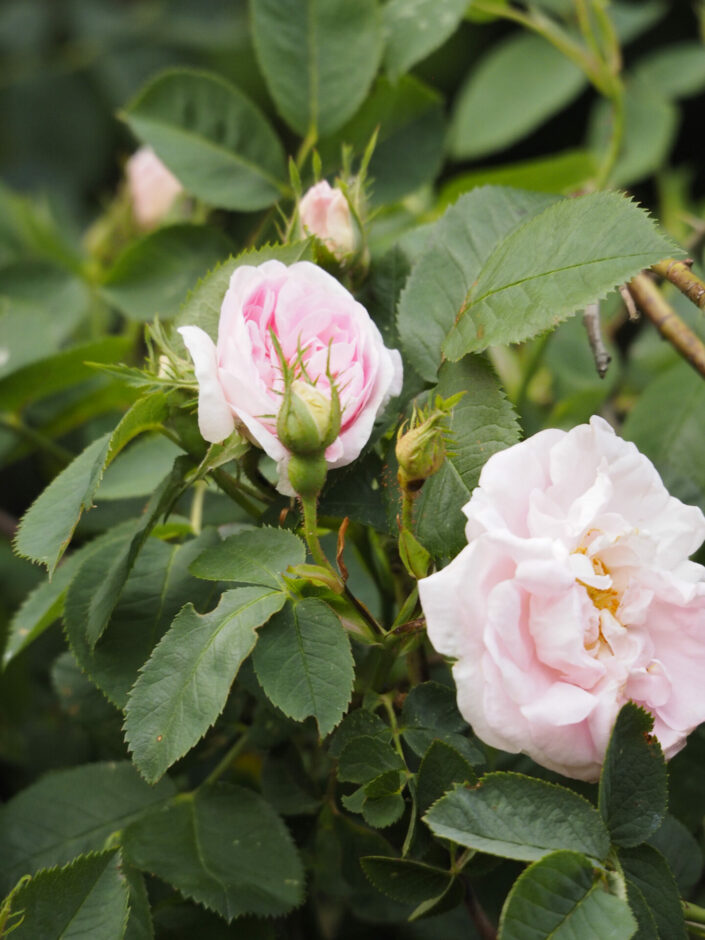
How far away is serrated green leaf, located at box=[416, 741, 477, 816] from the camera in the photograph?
42 cm

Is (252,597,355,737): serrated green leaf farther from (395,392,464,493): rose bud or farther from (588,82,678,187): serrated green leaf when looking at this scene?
(588,82,678,187): serrated green leaf

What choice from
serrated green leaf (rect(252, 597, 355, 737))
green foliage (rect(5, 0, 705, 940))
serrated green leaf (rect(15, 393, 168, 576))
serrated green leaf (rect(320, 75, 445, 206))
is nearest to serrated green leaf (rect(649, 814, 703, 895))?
green foliage (rect(5, 0, 705, 940))

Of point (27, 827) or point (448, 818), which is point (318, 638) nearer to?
point (448, 818)

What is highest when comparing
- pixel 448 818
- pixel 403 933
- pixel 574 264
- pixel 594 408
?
pixel 574 264

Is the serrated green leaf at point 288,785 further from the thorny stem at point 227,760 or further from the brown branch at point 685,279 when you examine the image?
the brown branch at point 685,279

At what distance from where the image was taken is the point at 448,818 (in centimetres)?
39

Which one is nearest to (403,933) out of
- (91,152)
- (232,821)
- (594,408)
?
(232,821)

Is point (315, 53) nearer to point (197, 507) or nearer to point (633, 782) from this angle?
point (197, 507)

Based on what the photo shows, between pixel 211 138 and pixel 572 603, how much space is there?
0.46m

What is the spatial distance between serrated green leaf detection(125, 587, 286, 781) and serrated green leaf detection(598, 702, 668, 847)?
0.16 metres

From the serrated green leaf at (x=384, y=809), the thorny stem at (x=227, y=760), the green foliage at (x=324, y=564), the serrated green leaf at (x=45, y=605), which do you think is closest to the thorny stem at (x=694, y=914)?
the green foliage at (x=324, y=564)

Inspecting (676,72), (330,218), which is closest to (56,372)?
(330,218)

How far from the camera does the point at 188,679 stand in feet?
1.37

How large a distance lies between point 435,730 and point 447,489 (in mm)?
113
